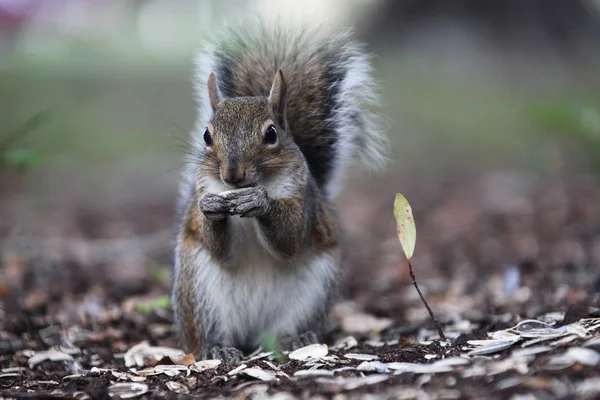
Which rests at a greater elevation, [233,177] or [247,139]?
[247,139]

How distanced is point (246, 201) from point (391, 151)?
1318 millimetres

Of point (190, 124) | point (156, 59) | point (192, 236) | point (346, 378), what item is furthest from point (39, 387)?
point (156, 59)

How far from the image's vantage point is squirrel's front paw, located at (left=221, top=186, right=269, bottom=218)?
9.04ft

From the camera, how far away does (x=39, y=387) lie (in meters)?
2.67

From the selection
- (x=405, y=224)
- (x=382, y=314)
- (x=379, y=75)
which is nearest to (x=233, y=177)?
(x=405, y=224)

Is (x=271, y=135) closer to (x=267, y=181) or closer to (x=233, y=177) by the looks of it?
(x=267, y=181)

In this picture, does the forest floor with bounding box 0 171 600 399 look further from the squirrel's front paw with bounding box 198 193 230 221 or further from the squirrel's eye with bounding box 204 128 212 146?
the squirrel's eye with bounding box 204 128 212 146

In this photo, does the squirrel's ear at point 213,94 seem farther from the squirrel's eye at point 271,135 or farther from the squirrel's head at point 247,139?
the squirrel's eye at point 271,135

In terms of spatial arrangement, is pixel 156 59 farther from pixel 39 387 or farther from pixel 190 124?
pixel 39 387

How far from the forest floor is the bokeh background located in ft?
0.11

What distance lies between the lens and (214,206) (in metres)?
2.78

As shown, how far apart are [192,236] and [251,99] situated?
64 cm

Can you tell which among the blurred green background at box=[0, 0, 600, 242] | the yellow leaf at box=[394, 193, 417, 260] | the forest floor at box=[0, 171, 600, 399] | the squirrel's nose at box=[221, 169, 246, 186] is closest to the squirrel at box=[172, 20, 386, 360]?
the squirrel's nose at box=[221, 169, 246, 186]

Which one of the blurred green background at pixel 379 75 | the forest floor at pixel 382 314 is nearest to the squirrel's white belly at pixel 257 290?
the forest floor at pixel 382 314
